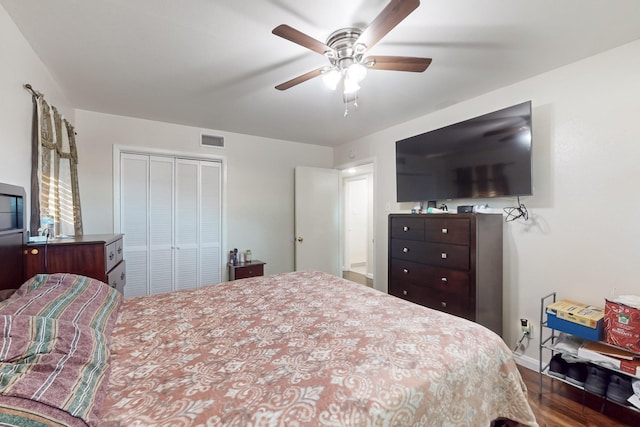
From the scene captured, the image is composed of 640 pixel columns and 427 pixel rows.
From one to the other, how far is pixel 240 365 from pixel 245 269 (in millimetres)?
2792

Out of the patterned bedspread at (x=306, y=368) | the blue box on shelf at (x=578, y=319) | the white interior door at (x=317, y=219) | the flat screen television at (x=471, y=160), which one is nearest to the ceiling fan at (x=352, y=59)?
the flat screen television at (x=471, y=160)

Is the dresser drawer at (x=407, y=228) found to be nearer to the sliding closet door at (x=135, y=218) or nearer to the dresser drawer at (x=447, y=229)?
the dresser drawer at (x=447, y=229)

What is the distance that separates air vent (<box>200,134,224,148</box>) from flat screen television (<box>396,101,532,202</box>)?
2.36 metres

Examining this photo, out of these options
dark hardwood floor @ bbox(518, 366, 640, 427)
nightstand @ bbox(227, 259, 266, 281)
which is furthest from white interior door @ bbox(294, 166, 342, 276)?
dark hardwood floor @ bbox(518, 366, 640, 427)

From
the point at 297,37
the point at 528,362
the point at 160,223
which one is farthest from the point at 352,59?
the point at 160,223

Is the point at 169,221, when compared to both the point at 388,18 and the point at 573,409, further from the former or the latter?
the point at 573,409

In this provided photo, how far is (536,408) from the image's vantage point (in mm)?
1880

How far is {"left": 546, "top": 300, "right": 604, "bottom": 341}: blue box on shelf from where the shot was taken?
6.00 feet

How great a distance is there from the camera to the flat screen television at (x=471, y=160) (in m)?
2.21

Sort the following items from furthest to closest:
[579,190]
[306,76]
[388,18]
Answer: [579,190] → [306,76] → [388,18]

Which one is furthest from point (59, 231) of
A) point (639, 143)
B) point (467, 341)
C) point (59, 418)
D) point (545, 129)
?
point (639, 143)

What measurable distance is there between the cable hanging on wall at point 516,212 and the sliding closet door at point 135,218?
3.92 metres

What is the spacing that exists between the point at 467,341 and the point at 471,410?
0.26 meters

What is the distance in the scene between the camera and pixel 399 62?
1712 mm
